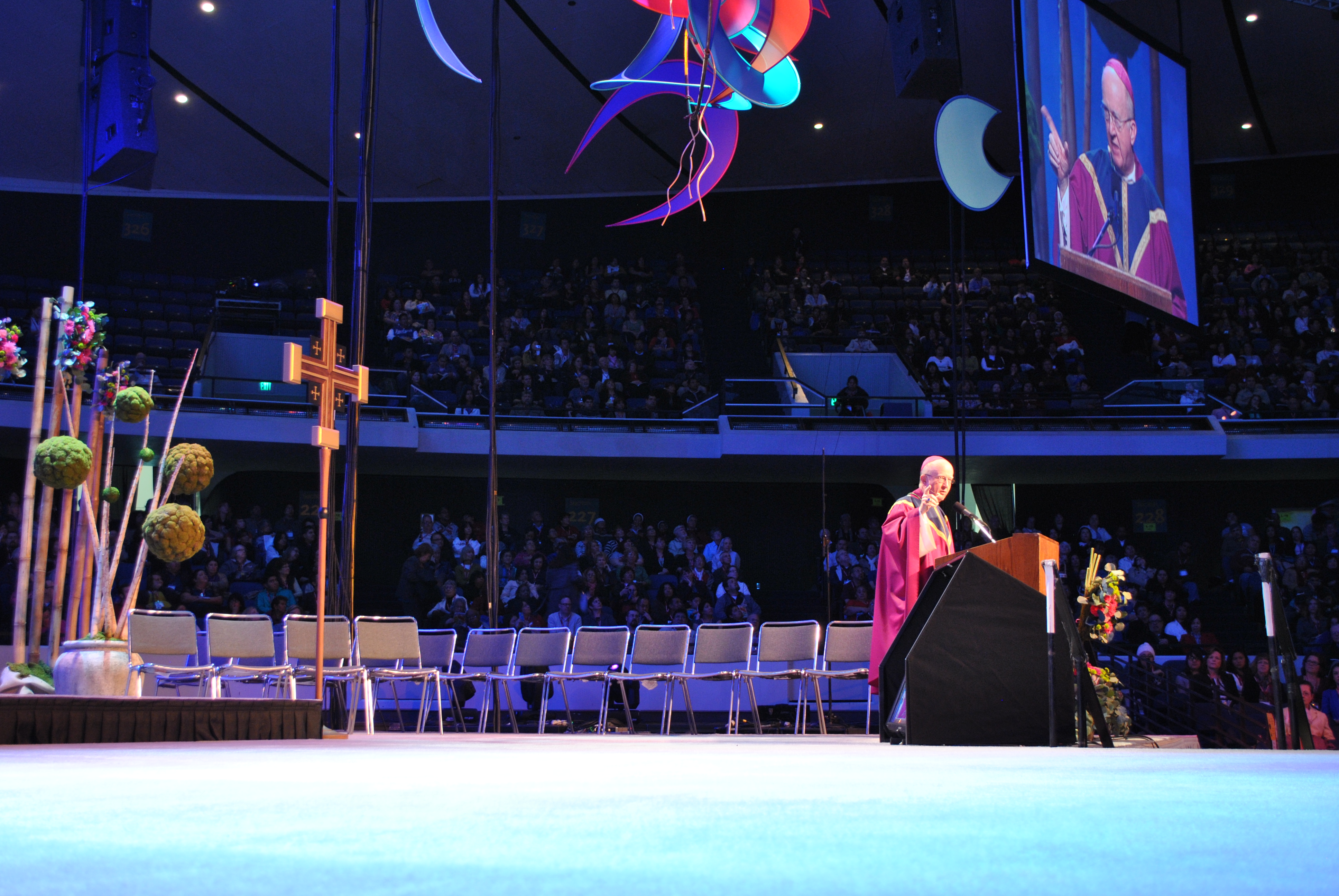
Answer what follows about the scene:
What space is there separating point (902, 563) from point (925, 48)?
7661 mm

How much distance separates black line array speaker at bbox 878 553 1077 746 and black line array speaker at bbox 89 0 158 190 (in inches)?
392

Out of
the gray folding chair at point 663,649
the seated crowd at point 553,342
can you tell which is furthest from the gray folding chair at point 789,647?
the seated crowd at point 553,342

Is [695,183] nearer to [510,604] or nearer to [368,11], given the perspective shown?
[368,11]

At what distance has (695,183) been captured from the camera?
8.35 metres

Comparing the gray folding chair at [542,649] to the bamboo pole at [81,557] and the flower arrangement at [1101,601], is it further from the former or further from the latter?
the flower arrangement at [1101,601]

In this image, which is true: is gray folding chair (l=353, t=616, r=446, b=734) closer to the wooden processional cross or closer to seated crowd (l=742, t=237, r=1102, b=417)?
the wooden processional cross

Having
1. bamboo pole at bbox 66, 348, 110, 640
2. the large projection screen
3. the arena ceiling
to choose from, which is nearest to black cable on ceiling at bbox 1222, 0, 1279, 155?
the arena ceiling

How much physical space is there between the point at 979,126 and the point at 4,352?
35.5 feet

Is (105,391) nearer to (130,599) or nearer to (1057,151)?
(130,599)

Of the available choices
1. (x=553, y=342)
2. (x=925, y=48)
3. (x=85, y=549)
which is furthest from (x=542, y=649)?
(x=553, y=342)

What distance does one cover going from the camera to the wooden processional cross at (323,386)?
5238 millimetres

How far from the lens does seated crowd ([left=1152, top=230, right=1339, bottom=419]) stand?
15.9 metres

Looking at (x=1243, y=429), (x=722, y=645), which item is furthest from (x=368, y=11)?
(x=1243, y=429)

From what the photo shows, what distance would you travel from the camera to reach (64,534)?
5.26 meters
